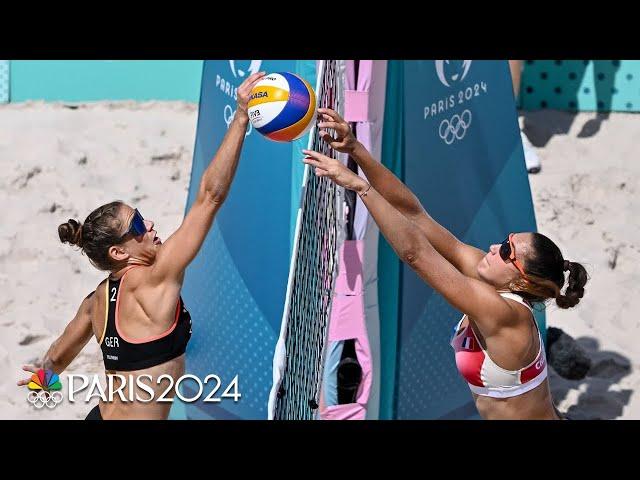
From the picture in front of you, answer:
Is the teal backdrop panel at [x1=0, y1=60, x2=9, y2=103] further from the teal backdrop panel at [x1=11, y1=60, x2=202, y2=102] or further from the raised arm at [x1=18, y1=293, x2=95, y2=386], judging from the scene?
the raised arm at [x1=18, y1=293, x2=95, y2=386]

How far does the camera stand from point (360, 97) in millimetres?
4242

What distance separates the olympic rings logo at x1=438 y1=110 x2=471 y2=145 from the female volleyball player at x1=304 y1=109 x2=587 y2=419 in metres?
1.13

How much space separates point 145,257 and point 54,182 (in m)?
3.05

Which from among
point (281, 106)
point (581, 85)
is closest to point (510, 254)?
point (281, 106)

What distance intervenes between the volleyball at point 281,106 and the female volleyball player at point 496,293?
0.24 ft

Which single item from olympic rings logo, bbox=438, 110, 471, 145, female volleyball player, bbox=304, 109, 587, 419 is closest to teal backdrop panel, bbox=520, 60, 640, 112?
olympic rings logo, bbox=438, 110, 471, 145

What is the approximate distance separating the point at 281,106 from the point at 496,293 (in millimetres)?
905

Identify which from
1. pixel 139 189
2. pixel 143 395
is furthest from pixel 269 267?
pixel 139 189

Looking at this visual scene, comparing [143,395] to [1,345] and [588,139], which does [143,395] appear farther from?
[588,139]

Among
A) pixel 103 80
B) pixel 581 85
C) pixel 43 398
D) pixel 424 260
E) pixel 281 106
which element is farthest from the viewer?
pixel 103 80

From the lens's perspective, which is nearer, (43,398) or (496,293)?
(496,293)

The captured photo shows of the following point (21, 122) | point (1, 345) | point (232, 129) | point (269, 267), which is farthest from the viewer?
point (21, 122)

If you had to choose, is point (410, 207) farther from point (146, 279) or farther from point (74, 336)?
point (74, 336)

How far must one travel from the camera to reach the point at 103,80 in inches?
273
